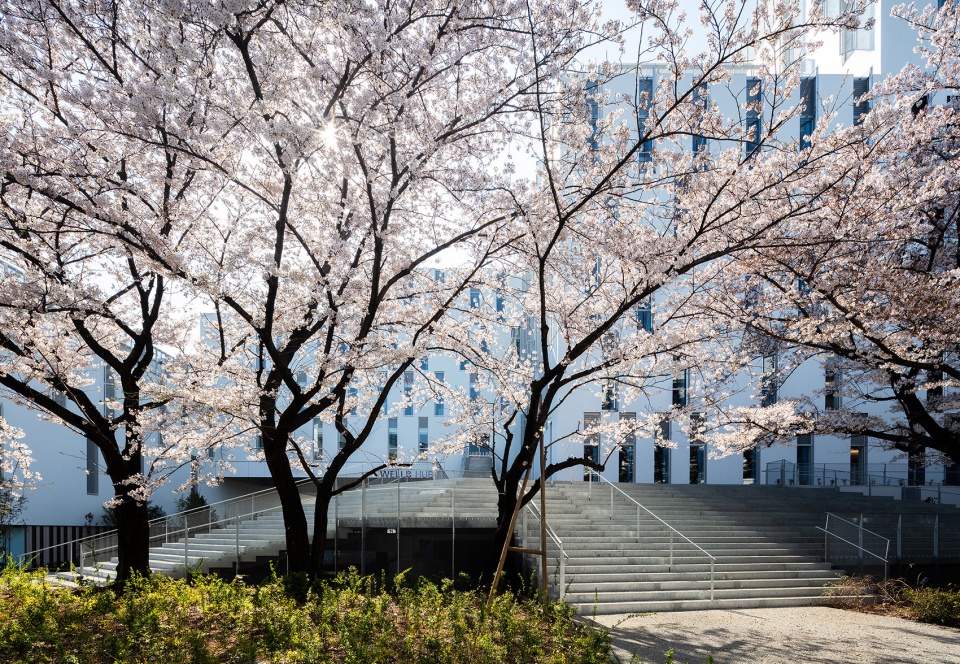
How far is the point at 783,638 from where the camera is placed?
9344 millimetres

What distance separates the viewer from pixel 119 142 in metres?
9.05

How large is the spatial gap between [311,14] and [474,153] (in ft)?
8.78

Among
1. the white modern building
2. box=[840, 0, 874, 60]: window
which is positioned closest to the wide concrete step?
the white modern building

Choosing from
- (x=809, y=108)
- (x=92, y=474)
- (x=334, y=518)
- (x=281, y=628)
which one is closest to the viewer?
(x=281, y=628)

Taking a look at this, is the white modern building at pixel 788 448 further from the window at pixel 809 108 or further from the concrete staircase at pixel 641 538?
the concrete staircase at pixel 641 538

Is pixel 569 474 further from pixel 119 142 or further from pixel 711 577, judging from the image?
pixel 119 142

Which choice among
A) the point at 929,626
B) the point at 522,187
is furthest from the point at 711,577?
the point at 522,187

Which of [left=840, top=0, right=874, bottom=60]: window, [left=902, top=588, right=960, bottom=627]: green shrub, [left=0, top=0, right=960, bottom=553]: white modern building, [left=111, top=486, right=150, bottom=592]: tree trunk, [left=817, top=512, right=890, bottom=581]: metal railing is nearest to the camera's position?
[left=111, top=486, right=150, bottom=592]: tree trunk

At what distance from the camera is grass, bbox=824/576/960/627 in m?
10.7

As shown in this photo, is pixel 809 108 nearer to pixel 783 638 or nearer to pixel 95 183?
pixel 783 638

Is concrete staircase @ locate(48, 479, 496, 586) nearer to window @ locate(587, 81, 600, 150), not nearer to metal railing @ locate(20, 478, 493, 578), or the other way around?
metal railing @ locate(20, 478, 493, 578)

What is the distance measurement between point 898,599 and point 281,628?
10453 mm

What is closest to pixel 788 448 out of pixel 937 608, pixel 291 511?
pixel 937 608

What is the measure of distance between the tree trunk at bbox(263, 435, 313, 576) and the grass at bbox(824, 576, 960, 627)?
8.75m
